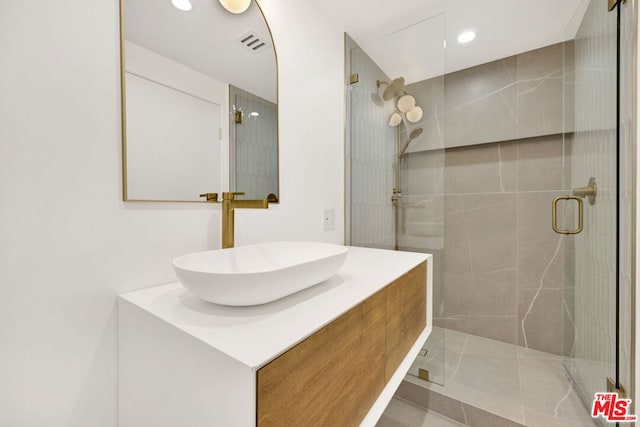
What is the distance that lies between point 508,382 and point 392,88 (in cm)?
179

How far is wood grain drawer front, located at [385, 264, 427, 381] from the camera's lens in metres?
0.82

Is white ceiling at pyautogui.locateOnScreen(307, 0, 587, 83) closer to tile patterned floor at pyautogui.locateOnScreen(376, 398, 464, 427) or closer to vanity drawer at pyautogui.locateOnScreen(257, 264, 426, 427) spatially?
vanity drawer at pyautogui.locateOnScreen(257, 264, 426, 427)

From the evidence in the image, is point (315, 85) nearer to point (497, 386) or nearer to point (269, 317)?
point (269, 317)

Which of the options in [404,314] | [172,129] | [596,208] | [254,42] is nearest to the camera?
[172,129]

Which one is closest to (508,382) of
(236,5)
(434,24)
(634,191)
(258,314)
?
(634,191)

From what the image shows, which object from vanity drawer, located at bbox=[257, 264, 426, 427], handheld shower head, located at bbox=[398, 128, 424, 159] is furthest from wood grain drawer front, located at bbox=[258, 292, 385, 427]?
handheld shower head, located at bbox=[398, 128, 424, 159]

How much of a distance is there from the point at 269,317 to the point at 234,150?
0.65 meters

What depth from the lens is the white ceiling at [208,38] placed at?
73 centimetres

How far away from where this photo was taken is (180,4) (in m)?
0.80

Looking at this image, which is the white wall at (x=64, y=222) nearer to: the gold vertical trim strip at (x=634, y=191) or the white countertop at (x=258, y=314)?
the white countertop at (x=258, y=314)

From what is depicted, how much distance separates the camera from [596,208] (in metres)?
1.27

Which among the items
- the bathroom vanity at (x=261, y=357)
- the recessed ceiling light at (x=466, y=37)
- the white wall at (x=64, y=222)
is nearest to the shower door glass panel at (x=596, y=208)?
the recessed ceiling light at (x=466, y=37)

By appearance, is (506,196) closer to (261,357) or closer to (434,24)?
(434,24)

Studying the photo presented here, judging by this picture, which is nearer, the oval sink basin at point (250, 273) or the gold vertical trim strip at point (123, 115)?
the oval sink basin at point (250, 273)
